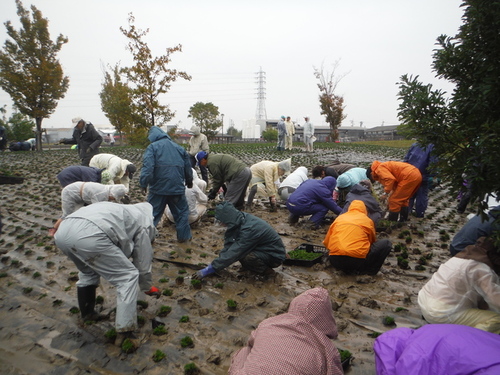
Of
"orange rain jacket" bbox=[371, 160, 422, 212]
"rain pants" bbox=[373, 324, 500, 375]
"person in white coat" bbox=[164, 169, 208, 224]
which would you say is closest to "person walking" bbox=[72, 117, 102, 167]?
"person in white coat" bbox=[164, 169, 208, 224]

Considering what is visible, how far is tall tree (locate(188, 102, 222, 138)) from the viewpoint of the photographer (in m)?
35.3

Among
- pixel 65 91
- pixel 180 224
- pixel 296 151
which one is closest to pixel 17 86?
pixel 65 91

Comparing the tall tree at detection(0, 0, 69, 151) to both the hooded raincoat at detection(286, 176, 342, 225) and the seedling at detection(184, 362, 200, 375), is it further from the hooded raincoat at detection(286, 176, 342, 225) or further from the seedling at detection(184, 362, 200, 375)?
the seedling at detection(184, 362, 200, 375)


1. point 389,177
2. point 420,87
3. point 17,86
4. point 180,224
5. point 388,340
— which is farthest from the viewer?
point 17,86

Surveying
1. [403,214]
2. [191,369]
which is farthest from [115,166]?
[403,214]

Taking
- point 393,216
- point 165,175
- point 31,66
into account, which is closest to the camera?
point 165,175

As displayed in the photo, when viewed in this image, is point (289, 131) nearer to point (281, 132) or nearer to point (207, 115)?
point (281, 132)

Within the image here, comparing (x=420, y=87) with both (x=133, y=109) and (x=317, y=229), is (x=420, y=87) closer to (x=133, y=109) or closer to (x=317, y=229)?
(x=317, y=229)

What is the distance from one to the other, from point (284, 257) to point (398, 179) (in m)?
3.47

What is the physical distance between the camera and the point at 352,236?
462 centimetres

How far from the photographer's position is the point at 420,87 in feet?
9.64

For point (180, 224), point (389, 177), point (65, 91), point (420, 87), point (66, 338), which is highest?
point (65, 91)

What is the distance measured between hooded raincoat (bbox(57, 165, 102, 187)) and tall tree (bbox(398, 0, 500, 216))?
604 cm

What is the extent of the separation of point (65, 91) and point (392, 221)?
2390 cm
